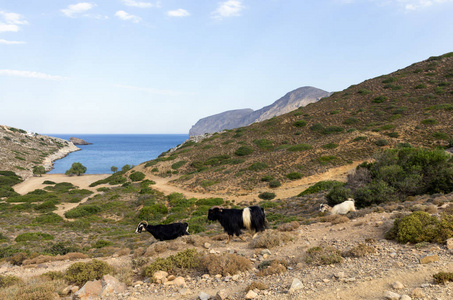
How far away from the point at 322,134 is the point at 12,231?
43.7 metres

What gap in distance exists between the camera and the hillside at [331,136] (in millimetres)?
32250

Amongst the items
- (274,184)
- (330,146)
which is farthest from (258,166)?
→ (330,146)

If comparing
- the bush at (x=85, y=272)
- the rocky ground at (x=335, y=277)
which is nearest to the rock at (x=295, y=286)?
the rocky ground at (x=335, y=277)

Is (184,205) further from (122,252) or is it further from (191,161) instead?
(191,161)

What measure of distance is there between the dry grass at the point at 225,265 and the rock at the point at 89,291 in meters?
3.02

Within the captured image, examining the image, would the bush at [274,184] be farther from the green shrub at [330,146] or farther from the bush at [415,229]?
the bush at [415,229]

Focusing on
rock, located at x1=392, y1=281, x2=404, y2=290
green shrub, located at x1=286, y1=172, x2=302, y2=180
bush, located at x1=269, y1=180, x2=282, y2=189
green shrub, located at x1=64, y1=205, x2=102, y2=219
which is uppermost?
rock, located at x1=392, y1=281, x2=404, y2=290

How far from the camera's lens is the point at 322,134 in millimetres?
45656

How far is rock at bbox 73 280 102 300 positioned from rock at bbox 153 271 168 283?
→ 149 cm

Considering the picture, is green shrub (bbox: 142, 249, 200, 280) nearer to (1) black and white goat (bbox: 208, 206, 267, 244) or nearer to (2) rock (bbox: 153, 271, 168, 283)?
(2) rock (bbox: 153, 271, 168, 283)

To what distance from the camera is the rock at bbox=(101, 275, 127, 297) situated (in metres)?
6.93

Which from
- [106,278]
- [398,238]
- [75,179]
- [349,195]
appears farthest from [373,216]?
[75,179]

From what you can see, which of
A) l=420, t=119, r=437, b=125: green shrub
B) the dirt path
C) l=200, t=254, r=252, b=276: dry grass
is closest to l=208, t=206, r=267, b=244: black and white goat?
l=200, t=254, r=252, b=276: dry grass

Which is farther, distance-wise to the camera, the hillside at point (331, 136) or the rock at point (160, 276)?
the hillside at point (331, 136)
